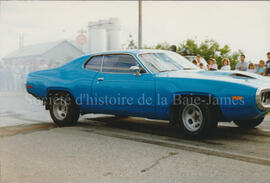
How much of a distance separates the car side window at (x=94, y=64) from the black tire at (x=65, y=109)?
0.74m

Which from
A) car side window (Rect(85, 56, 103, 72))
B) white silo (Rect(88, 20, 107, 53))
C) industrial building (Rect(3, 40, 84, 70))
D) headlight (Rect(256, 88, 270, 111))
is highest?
white silo (Rect(88, 20, 107, 53))

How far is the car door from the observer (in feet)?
18.1

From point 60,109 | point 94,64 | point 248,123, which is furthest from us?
point 60,109

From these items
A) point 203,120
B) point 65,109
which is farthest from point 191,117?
point 65,109

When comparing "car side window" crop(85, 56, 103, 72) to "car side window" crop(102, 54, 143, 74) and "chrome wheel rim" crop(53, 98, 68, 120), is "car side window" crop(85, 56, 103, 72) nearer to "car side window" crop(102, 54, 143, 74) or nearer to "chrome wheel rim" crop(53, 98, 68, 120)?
"car side window" crop(102, 54, 143, 74)

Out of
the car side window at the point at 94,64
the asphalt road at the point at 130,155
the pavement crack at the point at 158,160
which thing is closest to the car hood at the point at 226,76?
the asphalt road at the point at 130,155

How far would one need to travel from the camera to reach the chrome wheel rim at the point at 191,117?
204 inches

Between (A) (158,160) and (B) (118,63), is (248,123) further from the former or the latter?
(A) (158,160)

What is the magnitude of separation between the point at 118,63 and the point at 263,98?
8.84 feet

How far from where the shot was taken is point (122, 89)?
19.0 feet

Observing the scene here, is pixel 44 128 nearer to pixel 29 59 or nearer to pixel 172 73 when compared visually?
pixel 172 73

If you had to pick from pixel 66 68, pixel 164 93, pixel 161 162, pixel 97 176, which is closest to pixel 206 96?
pixel 164 93

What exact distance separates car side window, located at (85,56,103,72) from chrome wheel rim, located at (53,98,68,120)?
95cm

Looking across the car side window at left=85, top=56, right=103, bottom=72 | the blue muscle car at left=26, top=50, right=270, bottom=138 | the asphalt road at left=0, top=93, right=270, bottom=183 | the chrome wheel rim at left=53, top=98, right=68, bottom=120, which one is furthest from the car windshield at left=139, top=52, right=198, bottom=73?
the chrome wheel rim at left=53, top=98, right=68, bottom=120
